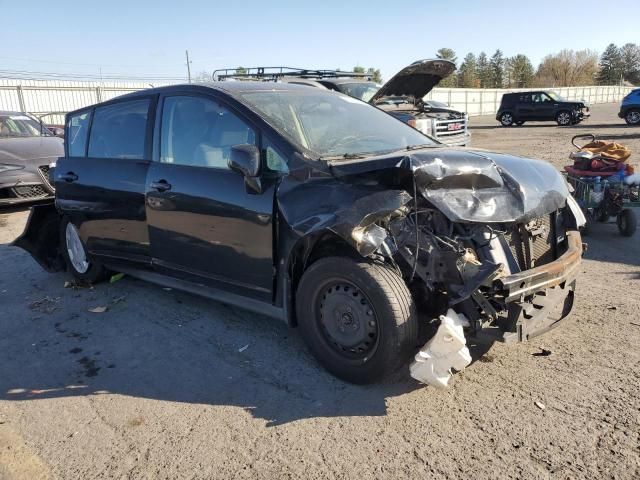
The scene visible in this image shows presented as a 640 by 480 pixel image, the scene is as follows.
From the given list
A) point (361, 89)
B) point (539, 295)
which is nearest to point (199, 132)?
point (539, 295)

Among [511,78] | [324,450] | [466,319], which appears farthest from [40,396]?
[511,78]

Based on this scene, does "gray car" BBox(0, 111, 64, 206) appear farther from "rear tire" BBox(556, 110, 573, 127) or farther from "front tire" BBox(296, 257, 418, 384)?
"rear tire" BBox(556, 110, 573, 127)

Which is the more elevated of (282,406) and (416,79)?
(416,79)

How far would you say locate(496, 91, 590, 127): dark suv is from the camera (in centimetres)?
2711

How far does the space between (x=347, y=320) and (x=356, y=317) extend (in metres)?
0.08

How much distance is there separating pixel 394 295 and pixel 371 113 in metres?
2.10

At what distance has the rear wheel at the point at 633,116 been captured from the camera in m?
24.4

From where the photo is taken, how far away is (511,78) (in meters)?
80.4

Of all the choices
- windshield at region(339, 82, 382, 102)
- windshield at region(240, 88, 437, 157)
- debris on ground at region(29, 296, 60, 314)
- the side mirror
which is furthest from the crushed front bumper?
windshield at region(339, 82, 382, 102)

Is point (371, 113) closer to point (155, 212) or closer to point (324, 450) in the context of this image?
point (155, 212)

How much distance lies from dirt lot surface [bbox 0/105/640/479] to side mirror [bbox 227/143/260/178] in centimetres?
133

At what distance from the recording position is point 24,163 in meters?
9.35

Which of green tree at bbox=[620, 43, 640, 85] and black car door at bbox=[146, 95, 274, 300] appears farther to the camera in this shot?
green tree at bbox=[620, 43, 640, 85]

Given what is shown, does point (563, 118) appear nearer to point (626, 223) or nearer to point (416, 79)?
point (416, 79)
